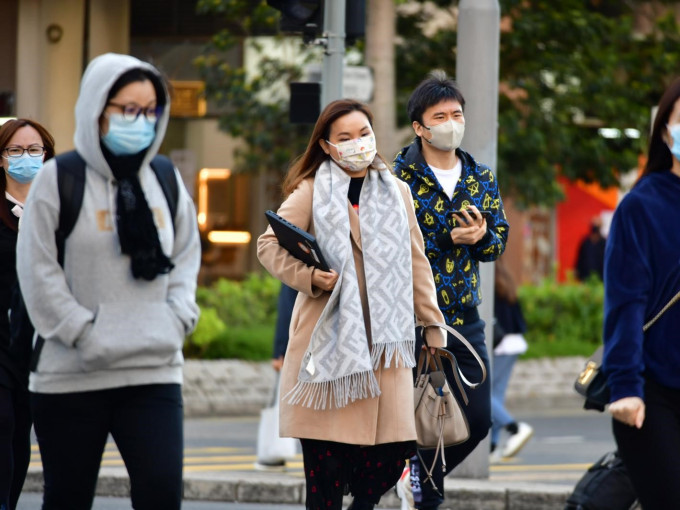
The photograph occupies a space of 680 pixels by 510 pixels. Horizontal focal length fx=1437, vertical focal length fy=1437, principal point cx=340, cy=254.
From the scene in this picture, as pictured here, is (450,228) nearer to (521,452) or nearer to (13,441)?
(13,441)

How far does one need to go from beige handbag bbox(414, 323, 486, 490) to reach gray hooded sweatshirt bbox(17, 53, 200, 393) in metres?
1.62

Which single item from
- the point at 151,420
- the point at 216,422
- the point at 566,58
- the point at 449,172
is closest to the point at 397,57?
the point at 566,58

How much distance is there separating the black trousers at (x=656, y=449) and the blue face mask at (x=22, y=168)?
9.14 feet

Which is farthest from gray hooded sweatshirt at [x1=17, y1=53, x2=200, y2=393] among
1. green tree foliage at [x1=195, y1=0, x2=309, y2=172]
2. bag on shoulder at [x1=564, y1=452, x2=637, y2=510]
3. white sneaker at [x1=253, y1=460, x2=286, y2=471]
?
green tree foliage at [x1=195, y1=0, x2=309, y2=172]

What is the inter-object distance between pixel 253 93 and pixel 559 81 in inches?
146

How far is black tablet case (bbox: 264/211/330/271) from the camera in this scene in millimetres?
5289

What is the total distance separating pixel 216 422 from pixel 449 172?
7854 mm

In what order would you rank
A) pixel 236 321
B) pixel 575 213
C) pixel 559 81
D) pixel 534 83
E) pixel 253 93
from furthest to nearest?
1. pixel 575 213
2. pixel 253 93
3. pixel 534 83
4. pixel 559 81
5. pixel 236 321

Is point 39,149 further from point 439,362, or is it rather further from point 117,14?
point 117,14

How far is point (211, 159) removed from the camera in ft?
69.2

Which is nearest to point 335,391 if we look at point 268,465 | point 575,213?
point 268,465

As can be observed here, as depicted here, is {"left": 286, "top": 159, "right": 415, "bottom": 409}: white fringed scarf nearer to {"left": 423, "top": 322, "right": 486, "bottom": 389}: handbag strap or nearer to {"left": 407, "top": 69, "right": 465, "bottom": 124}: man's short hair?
{"left": 423, "top": 322, "right": 486, "bottom": 389}: handbag strap

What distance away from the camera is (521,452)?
1194 centimetres

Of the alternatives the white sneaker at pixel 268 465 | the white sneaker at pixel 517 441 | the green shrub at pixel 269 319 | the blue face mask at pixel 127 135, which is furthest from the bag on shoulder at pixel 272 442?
the green shrub at pixel 269 319
